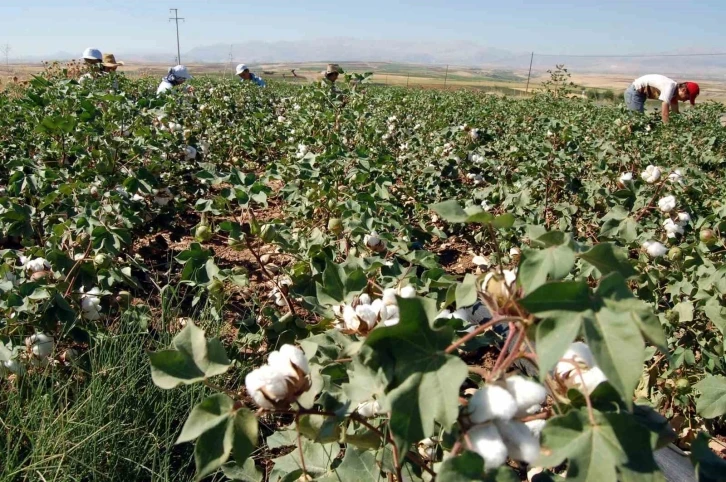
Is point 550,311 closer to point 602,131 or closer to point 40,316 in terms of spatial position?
point 40,316

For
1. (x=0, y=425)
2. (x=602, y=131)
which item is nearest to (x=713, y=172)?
(x=602, y=131)

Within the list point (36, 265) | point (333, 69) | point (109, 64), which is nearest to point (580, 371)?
point (36, 265)

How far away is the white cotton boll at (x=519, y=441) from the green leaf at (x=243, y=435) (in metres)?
0.33

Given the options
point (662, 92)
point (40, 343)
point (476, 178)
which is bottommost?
point (40, 343)

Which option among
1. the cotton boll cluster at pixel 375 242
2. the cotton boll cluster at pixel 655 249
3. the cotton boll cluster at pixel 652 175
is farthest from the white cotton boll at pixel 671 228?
the cotton boll cluster at pixel 375 242

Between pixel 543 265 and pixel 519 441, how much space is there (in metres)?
0.21

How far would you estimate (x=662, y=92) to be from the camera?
26.1ft

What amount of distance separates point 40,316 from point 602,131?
6481 mm

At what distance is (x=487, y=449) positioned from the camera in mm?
670

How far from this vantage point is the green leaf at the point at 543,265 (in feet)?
2.19

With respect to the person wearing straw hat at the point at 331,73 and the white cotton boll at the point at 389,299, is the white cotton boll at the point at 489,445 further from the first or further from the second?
the person wearing straw hat at the point at 331,73

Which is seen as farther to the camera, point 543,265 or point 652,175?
point 652,175

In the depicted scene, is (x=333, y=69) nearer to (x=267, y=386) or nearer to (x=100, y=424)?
(x=100, y=424)

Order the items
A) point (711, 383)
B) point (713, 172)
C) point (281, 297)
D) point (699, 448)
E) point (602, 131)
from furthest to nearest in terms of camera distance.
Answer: point (602, 131) → point (713, 172) → point (281, 297) → point (711, 383) → point (699, 448)
